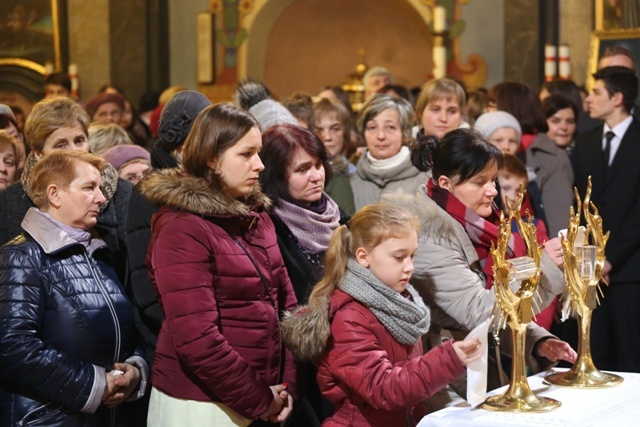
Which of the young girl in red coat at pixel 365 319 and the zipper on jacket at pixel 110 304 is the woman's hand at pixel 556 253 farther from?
the zipper on jacket at pixel 110 304

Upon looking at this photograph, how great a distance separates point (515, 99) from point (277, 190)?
10.1 ft

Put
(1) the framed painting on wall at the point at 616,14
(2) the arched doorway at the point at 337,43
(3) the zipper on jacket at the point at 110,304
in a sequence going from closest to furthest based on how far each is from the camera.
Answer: (3) the zipper on jacket at the point at 110,304 < (1) the framed painting on wall at the point at 616,14 < (2) the arched doorway at the point at 337,43

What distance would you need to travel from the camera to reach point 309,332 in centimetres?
A: 377

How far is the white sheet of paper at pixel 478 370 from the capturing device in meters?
3.38

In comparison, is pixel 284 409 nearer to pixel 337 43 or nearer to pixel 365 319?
pixel 365 319

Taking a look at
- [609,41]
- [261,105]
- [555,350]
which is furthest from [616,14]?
[555,350]

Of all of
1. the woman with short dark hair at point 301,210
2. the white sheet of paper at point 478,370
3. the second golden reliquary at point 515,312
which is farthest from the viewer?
the woman with short dark hair at point 301,210

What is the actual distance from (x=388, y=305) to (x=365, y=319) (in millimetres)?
89

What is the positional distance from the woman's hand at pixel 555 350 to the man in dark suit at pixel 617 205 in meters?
2.64

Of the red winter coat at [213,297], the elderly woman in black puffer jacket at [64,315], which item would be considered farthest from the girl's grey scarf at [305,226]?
the elderly woman in black puffer jacket at [64,315]

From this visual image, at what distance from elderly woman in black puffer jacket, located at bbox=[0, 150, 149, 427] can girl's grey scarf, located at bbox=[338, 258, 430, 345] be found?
96cm

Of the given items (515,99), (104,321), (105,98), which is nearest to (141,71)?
(105,98)

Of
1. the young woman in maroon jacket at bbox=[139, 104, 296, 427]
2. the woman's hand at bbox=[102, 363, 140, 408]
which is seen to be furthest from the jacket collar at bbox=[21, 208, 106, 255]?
the woman's hand at bbox=[102, 363, 140, 408]

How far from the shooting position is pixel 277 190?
4465 mm
